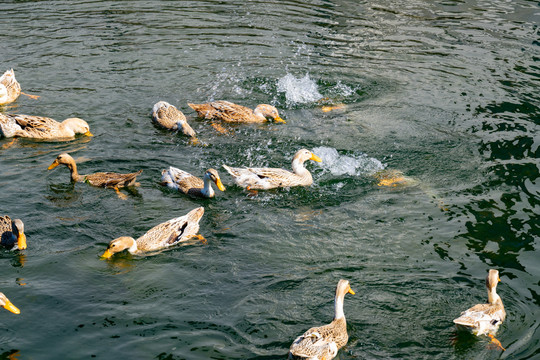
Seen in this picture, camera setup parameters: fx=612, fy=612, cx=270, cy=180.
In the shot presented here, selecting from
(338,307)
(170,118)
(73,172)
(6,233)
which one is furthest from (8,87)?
(338,307)

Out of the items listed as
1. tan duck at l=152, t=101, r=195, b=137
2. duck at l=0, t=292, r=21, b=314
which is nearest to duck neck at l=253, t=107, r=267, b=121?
tan duck at l=152, t=101, r=195, b=137

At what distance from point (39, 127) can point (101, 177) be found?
2.69m

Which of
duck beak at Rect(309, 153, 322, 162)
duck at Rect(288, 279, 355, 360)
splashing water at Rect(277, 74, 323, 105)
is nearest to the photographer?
duck at Rect(288, 279, 355, 360)

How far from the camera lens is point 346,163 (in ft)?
39.2

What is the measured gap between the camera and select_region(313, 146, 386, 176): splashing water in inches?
Answer: 462

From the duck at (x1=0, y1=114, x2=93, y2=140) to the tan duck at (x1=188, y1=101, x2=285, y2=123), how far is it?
2730mm

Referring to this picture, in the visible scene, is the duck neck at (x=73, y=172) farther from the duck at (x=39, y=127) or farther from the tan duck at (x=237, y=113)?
the tan duck at (x=237, y=113)

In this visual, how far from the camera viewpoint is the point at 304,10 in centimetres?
2127

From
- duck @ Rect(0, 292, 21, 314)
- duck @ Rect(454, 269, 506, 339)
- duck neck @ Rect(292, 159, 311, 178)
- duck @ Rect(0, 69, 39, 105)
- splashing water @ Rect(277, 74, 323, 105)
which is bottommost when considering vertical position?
duck @ Rect(454, 269, 506, 339)

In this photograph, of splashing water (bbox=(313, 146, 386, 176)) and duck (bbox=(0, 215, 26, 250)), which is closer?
duck (bbox=(0, 215, 26, 250))

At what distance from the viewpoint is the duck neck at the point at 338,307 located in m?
7.57

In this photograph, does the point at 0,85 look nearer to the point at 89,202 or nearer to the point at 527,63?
the point at 89,202

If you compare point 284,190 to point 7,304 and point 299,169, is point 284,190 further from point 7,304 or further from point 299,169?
point 7,304

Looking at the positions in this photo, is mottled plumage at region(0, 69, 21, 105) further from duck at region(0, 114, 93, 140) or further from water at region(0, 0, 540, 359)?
duck at region(0, 114, 93, 140)
